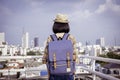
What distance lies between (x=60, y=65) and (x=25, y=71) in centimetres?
174

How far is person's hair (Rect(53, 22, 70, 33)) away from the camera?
2482 mm

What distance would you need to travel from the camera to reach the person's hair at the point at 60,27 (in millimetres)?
2482

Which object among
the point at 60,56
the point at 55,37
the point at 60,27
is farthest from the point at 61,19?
the point at 60,56

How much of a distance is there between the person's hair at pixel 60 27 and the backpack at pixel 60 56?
0.46 ft

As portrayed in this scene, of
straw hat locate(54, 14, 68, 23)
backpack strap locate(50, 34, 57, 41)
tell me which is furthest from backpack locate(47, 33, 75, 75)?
straw hat locate(54, 14, 68, 23)

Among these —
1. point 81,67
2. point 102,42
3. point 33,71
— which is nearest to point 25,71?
point 33,71

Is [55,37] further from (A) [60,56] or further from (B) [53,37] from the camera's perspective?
(A) [60,56]

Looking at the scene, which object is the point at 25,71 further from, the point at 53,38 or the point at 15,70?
the point at 53,38

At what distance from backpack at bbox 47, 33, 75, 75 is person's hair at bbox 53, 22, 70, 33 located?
14 centimetres

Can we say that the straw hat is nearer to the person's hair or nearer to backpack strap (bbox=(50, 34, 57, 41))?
the person's hair

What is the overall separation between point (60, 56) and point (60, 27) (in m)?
0.33

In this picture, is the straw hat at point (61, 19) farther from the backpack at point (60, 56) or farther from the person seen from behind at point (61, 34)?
the backpack at point (60, 56)

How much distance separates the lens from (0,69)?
388 centimetres

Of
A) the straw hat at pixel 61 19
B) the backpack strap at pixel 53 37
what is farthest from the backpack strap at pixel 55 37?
the straw hat at pixel 61 19
